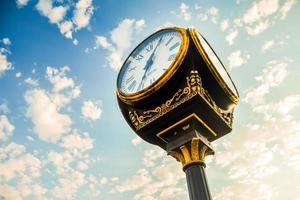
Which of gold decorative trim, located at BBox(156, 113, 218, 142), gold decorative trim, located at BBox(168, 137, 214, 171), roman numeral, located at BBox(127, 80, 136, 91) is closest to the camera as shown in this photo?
gold decorative trim, located at BBox(168, 137, 214, 171)

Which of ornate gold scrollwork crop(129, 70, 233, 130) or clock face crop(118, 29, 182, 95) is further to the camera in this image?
clock face crop(118, 29, 182, 95)

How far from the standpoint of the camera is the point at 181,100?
306cm

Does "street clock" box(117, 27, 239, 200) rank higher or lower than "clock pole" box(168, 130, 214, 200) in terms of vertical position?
higher

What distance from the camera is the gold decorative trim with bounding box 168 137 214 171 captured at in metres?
2.95

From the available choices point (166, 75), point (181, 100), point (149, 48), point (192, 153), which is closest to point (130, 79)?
point (149, 48)

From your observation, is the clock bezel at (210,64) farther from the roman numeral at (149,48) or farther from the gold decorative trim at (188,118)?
the roman numeral at (149,48)

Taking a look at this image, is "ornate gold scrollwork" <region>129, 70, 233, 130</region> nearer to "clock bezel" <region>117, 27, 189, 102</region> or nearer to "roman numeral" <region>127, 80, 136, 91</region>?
"clock bezel" <region>117, 27, 189, 102</region>

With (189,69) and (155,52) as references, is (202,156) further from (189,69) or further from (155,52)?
(155,52)

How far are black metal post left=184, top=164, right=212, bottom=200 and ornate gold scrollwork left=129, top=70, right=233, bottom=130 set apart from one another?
0.65 m

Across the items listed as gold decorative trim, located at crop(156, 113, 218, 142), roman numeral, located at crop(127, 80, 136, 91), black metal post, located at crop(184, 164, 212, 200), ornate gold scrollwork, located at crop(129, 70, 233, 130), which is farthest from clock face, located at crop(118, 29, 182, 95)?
black metal post, located at crop(184, 164, 212, 200)

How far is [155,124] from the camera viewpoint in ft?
10.6

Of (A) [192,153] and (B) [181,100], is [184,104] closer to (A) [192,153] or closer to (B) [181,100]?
(B) [181,100]

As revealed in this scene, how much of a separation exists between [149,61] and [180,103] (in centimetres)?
108

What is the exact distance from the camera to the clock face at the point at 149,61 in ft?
11.5
